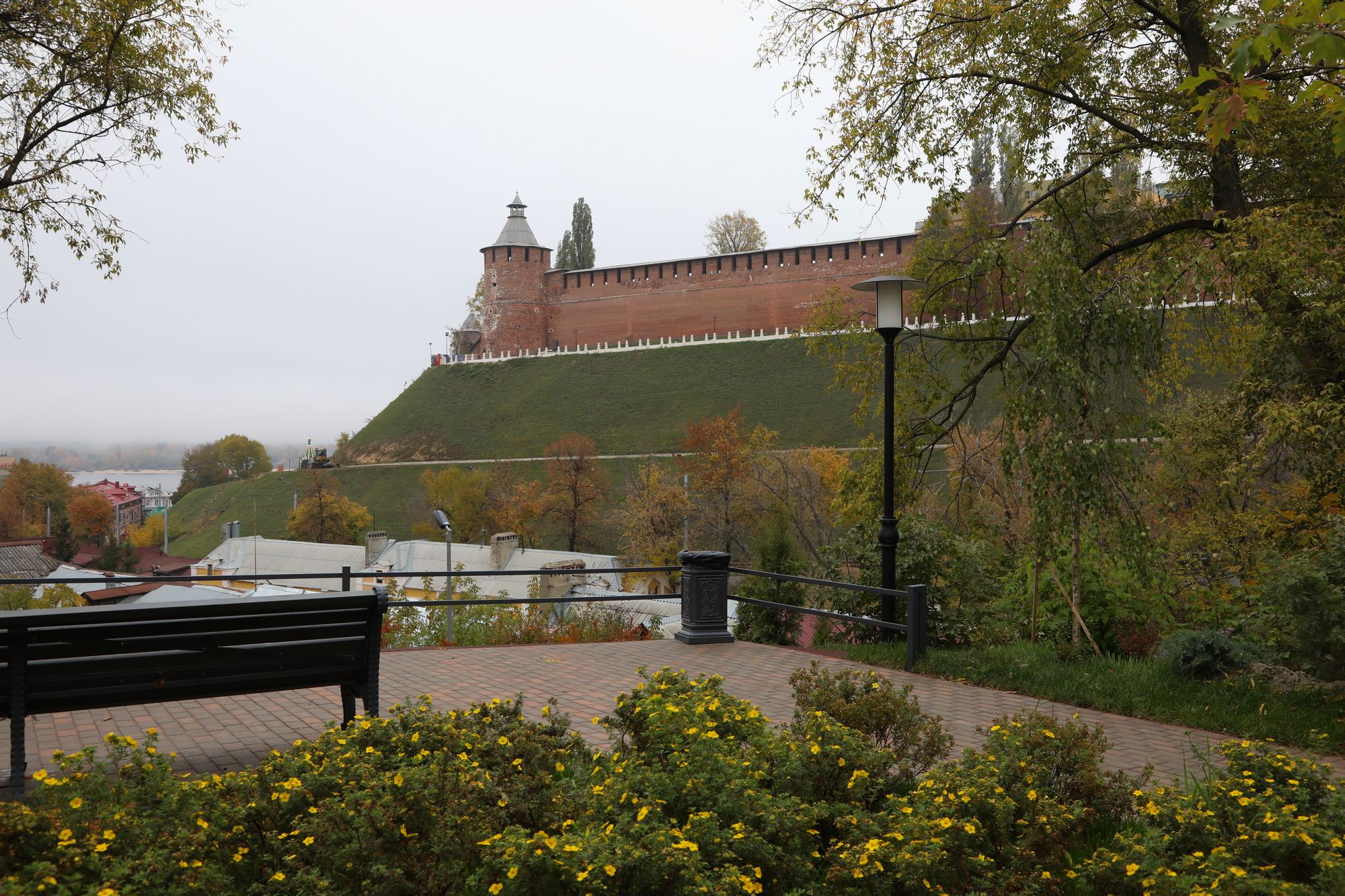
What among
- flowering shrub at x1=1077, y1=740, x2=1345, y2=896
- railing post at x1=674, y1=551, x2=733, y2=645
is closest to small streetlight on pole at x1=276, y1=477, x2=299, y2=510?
railing post at x1=674, y1=551, x2=733, y2=645

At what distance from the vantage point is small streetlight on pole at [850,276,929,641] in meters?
7.82

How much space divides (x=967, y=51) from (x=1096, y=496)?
4725 mm

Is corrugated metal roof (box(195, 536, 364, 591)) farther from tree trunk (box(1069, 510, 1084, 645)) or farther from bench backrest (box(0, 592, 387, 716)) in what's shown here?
bench backrest (box(0, 592, 387, 716))

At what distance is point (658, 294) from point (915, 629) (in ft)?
202

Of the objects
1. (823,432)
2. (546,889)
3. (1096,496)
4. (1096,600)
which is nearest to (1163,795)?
(546,889)

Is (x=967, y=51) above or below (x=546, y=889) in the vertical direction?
above

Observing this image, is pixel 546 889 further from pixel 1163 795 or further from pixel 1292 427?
pixel 1292 427

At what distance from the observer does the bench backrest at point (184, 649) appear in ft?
11.9

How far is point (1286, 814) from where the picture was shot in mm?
2691

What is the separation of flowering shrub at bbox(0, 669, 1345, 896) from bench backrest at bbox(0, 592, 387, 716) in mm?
767

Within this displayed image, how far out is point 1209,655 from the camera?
6.08 m

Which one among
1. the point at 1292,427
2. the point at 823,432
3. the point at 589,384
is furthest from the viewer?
the point at 589,384

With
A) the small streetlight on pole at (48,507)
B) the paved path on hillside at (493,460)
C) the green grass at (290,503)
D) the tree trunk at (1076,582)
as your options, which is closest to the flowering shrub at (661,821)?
the tree trunk at (1076,582)

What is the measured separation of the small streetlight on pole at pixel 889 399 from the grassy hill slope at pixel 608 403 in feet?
127
